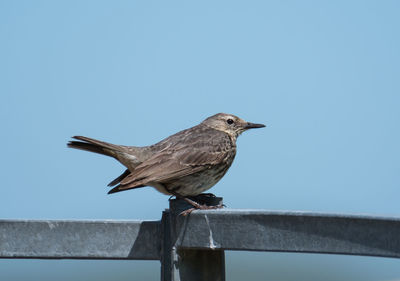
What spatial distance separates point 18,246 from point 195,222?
1.14m

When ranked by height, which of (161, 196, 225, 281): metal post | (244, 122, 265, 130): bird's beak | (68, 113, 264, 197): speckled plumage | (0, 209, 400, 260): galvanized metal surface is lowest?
(161, 196, 225, 281): metal post

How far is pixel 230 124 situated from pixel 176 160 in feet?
5.21

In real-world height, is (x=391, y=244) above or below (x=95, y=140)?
below

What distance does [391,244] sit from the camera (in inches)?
121

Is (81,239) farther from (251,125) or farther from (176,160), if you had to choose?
(251,125)

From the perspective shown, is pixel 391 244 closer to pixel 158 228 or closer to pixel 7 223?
pixel 158 228

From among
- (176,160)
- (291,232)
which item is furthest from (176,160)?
(291,232)

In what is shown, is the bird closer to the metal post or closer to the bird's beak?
the bird's beak

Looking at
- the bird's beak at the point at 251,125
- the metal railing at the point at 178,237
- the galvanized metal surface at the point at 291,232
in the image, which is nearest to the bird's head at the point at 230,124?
the bird's beak at the point at 251,125

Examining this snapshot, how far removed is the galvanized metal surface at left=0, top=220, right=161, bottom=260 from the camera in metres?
4.12

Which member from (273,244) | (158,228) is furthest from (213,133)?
(273,244)

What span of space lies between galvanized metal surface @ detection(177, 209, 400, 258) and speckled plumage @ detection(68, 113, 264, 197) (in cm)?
243

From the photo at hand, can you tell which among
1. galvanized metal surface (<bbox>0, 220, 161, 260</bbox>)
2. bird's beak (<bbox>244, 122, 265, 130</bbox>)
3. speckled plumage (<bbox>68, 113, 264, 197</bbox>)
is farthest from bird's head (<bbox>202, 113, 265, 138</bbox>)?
galvanized metal surface (<bbox>0, 220, 161, 260</bbox>)

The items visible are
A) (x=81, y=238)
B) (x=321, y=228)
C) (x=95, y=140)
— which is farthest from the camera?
(x=95, y=140)
